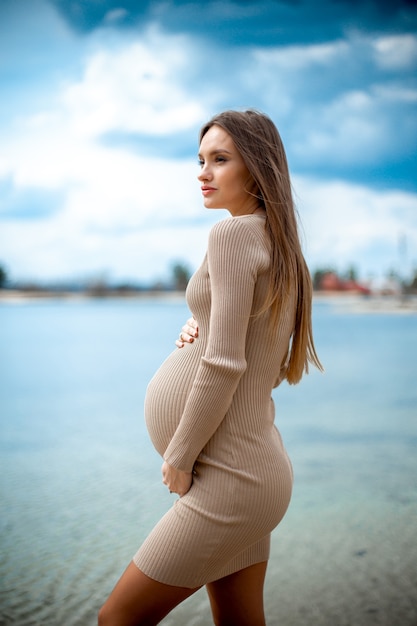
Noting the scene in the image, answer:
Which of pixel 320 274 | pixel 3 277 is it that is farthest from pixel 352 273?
pixel 3 277

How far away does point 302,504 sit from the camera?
10.4 feet

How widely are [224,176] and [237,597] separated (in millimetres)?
781

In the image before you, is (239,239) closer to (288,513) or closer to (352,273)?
(288,513)

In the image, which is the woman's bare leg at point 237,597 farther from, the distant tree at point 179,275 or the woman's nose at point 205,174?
the distant tree at point 179,275

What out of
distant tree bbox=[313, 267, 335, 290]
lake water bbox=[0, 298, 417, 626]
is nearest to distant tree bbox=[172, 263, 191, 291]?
distant tree bbox=[313, 267, 335, 290]

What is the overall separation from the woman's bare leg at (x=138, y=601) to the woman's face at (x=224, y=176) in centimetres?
66

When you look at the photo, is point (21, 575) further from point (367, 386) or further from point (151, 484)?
point (367, 386)

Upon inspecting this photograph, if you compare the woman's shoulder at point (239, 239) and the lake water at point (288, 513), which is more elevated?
the woman's shoulder at point (239, 239)

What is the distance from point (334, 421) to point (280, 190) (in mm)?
4555

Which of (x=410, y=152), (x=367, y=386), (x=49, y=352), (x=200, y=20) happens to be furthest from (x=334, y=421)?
(x=410, y=152)

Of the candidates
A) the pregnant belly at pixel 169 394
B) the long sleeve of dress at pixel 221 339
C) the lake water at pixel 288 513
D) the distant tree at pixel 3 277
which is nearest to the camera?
the long sleeve of dress at pixel 221 339

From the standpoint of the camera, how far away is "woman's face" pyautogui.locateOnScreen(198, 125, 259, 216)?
3.83 feet

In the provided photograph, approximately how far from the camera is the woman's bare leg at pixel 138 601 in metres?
1.05

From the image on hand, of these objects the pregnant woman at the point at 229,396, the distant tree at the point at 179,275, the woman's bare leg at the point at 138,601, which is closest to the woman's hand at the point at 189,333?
the pregnant woman at the point at 229,396
